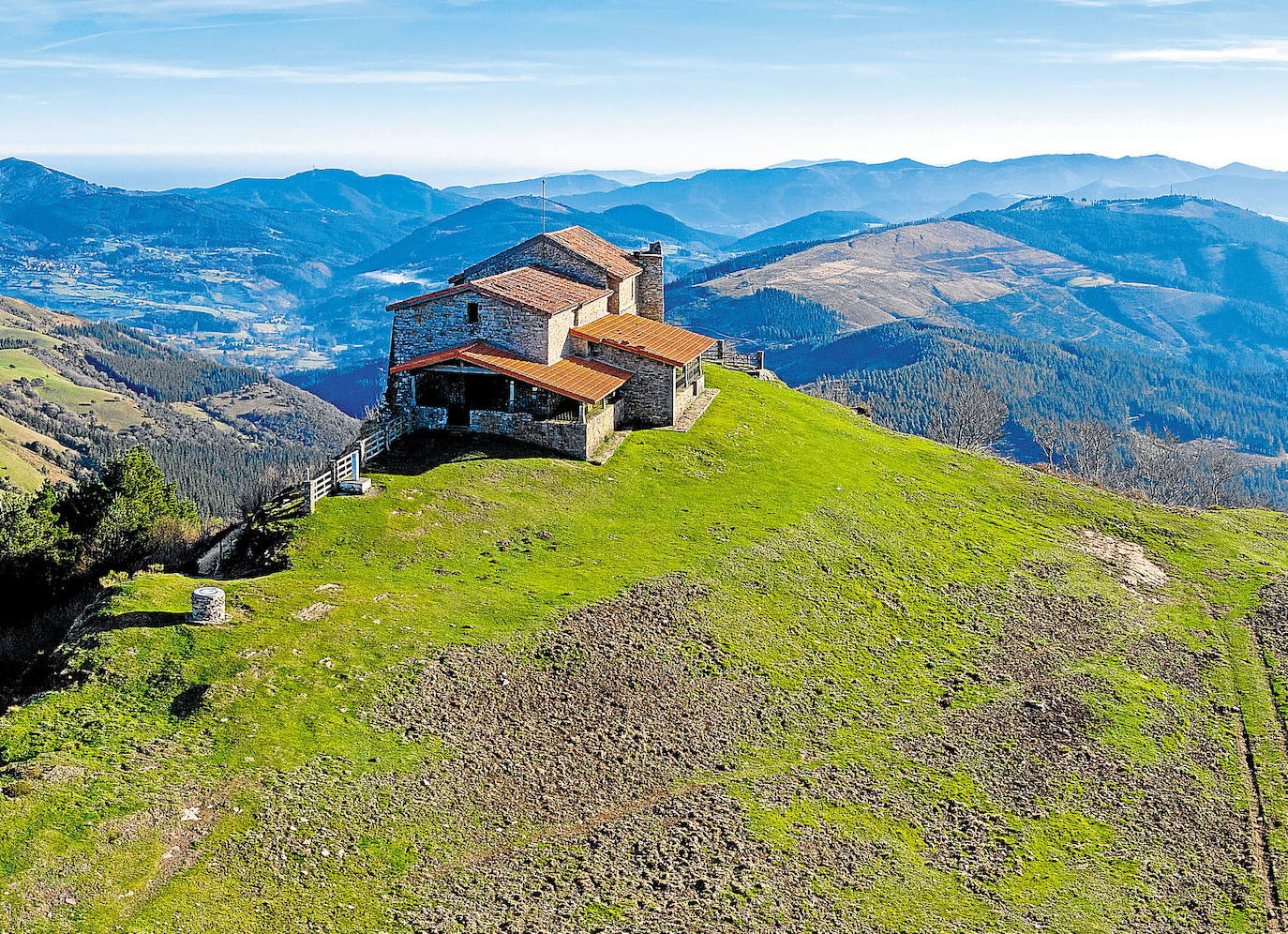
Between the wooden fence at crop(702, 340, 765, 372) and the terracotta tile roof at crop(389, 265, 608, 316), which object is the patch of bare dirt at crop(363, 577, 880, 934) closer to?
the terracotta tile roof at crop(389, 265, 608, 316)

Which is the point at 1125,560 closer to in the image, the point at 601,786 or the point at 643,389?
the point at 643,389

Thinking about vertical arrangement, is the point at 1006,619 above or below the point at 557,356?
below

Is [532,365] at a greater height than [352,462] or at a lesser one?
greater

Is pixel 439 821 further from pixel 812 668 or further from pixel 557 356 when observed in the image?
pixel 557 356

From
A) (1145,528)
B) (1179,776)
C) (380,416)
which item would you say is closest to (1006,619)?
(1179,776)

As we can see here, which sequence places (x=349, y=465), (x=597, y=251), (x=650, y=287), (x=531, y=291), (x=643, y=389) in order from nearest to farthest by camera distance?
(x=349, y=465)
(x=531, y=291)
(x=643, y=389)
(x=597, y=251)
(x=650, y=287)

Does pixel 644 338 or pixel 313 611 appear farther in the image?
pixel 644 338

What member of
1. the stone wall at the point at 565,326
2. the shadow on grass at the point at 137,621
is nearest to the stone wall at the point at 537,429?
the stone wall at the point at 565,326

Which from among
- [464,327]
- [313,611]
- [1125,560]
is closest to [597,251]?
[464,327]
